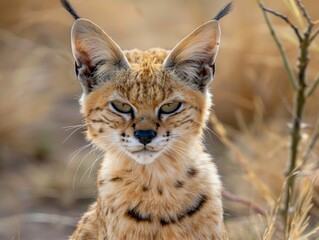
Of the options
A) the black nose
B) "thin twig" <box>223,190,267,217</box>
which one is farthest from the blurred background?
the black nose

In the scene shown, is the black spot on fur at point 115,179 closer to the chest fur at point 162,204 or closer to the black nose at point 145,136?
the chest fur at point 162,204

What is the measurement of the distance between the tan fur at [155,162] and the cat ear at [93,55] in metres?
0.02

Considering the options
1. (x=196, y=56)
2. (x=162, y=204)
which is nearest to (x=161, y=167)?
(x=162, y=204)

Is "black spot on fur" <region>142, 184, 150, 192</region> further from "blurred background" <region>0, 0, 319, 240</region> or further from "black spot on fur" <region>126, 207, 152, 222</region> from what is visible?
"blurred background" <region>0, 0, 319, 240</region>

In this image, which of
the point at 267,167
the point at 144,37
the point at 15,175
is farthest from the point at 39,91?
the point at 267,167

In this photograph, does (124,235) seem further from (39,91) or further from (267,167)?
(39,91)

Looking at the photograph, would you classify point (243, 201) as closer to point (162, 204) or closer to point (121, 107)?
point (162, 204)

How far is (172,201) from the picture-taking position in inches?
173

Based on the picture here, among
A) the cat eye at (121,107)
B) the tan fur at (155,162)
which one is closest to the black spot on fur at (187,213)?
the tan fur at (155,162)

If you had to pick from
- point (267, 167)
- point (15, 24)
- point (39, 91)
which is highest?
point (15, 24)

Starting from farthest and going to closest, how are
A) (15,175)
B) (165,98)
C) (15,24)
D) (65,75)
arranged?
(15,24)
(65,75)
(15,175)
(165,98)

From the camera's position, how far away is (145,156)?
4.22m

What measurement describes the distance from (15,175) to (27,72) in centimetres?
102

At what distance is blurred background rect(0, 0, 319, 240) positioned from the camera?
710 cm
